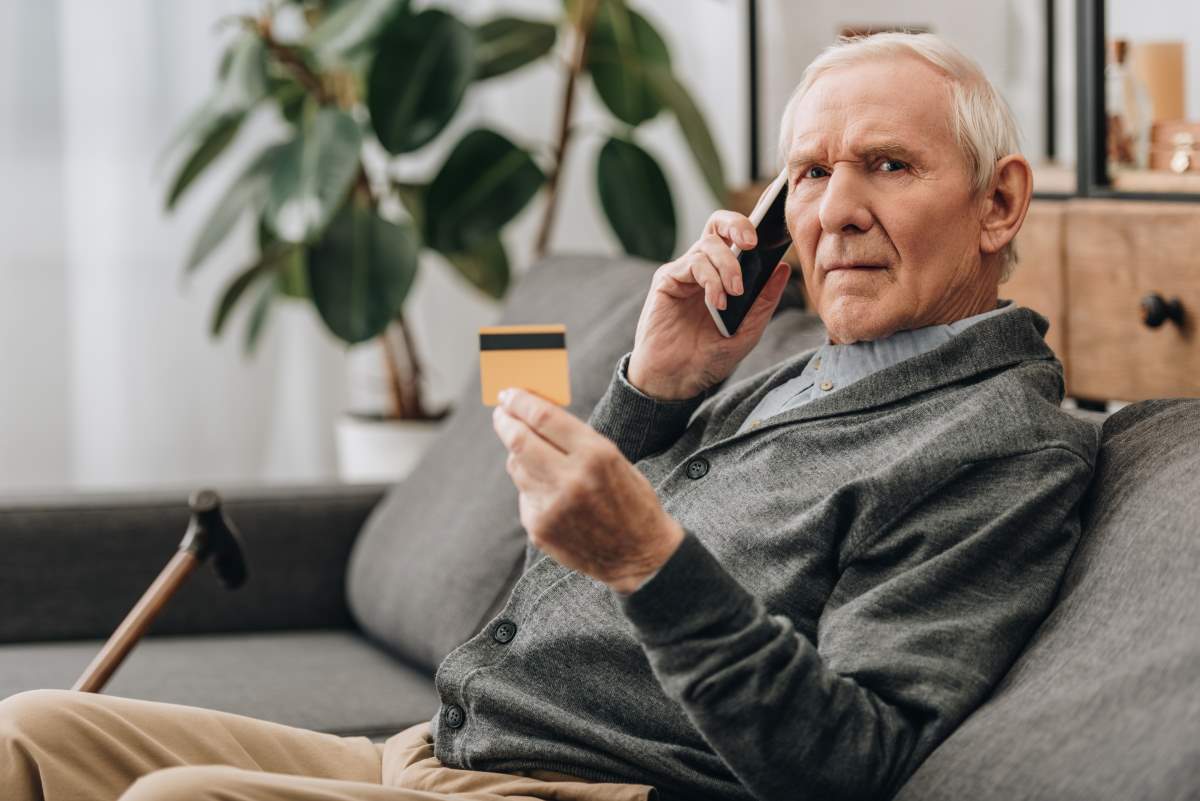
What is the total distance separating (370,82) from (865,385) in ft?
5.12

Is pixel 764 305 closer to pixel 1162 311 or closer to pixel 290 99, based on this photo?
pixel 1162 311

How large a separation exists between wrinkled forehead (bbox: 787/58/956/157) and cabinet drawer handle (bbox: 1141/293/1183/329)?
0.53 m

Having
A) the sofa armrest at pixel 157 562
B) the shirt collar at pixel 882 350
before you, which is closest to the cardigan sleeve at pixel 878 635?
the shirt collar at pixel 882 350

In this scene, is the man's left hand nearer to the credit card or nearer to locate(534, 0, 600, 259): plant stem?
the credit card

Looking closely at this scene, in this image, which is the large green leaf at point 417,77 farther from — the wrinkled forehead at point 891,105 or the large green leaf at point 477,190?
the wrinkled forehead at point 891,105

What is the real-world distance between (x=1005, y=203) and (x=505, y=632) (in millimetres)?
572

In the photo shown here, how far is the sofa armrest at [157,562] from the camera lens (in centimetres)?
198

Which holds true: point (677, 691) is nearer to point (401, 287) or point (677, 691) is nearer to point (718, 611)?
point (718, 611)

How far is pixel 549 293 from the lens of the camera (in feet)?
6.73

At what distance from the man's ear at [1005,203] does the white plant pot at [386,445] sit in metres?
1.73

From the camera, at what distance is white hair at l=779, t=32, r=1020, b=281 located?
3.91 ft

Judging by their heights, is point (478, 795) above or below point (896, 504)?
below

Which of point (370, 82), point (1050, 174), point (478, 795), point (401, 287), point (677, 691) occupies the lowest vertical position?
point (478, 795)

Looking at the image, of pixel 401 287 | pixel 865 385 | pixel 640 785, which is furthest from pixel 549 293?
pixel 640 785
